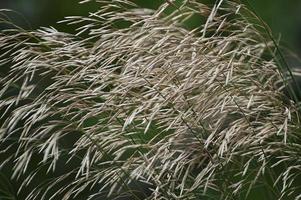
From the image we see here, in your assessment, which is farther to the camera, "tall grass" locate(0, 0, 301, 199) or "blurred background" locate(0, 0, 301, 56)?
"blurred background" locate(0, 0, 301, 56)

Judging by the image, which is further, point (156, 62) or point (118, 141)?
point (118, 141)

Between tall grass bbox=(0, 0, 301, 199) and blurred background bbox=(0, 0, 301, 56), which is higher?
tall grass bbox=(0, 0, 301, 199)

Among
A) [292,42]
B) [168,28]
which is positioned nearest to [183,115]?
[168,28]

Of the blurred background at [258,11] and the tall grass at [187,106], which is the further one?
the blurred background at [258,11]

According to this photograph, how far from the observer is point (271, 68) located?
2.22 m

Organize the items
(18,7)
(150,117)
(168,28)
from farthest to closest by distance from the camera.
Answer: (18,7) → (168,28) → (150,117)

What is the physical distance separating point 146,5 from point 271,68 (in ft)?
5.05

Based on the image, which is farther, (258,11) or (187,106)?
(258,11)

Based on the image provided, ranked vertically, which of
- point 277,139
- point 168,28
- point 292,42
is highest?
point 168,28

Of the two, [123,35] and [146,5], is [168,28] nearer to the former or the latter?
[123,35]

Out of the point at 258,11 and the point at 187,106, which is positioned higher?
the point at 187,106

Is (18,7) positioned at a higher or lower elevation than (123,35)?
lower

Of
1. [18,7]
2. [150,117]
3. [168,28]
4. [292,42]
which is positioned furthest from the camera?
[18,7]

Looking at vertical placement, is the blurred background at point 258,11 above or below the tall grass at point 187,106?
below
